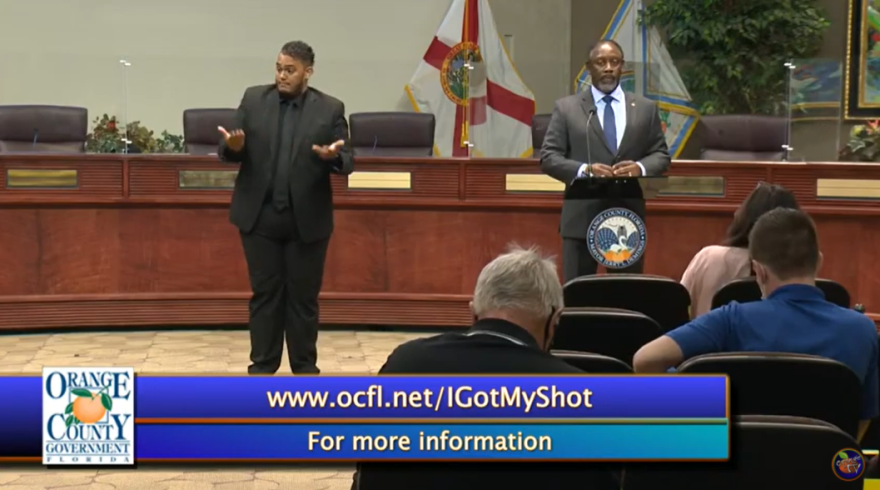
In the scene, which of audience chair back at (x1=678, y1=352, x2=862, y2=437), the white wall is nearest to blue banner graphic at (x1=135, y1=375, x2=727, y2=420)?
audience chair back at (x1=678, y1=352, x2=862, y2=437)

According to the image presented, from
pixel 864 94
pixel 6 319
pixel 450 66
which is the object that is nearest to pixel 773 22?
pixel 864 94

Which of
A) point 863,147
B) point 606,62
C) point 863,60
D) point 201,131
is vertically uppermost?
point 863,60

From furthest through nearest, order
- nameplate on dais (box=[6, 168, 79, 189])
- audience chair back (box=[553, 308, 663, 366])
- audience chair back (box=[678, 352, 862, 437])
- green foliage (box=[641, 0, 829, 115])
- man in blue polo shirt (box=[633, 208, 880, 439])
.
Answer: green foliage (box=[641, 0, 829, 115]) → nameplate on dais (box=[6, 168, 79, 189]) → audience chair back (box=[553, 308, 663, 366]) → man in blue polo shirt (box=[633, 208, 880, 439]) → audience chair back (box=[678, 352, 862, 437])

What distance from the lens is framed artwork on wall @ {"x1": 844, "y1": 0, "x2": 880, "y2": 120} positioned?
32.3ft

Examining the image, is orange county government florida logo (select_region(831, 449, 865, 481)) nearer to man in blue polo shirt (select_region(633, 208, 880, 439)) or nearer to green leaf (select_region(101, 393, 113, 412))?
man in blue polo shirt (select_region(633, 208, 880, 439))

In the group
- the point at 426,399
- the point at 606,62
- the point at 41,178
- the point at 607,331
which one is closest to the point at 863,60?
the point at 606,62

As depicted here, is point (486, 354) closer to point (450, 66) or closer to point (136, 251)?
point (136, 251)

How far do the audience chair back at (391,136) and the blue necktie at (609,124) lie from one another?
2182mm

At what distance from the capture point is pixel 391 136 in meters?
6.81

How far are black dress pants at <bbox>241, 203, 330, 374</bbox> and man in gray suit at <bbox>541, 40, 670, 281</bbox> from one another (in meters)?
1.01

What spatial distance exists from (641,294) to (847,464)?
67.5 inches

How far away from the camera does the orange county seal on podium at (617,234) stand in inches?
181

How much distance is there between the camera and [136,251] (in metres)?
6.40

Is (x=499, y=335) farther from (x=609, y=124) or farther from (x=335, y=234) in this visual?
(x=335, y=234)
